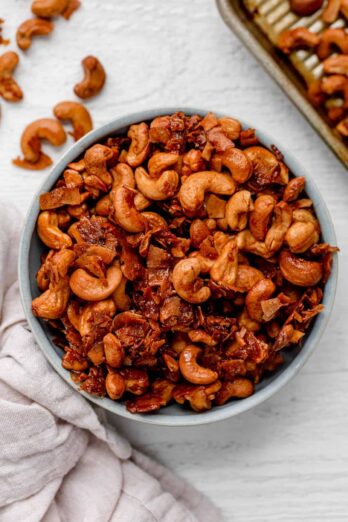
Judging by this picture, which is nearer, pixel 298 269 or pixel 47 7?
pixel 298 269

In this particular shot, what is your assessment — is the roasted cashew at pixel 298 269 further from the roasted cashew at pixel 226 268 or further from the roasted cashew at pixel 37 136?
the roasted cashew at pixel 37 136

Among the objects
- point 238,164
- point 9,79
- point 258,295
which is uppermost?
point 9,79

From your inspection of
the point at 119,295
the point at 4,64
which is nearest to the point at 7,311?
the point at 119,295

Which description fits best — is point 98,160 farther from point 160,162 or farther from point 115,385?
point 115,385

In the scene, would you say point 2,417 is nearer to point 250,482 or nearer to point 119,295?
point 119,295

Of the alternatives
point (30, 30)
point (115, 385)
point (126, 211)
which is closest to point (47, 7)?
point (30, 30)

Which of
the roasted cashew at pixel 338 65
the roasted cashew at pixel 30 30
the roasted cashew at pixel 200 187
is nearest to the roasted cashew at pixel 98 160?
the roasted cashew at pixel 200 187
